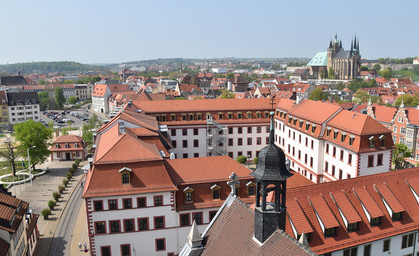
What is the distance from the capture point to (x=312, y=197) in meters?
28.3

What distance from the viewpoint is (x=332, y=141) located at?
5194 centimetres

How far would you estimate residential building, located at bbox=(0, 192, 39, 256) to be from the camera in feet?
97.7

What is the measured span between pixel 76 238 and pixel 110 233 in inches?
327

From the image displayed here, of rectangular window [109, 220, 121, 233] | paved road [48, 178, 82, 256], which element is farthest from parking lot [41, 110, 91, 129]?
rectangular window [109, 220, 121, 233]

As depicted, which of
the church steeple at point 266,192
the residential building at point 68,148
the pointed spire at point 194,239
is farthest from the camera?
the residential building at point 68,148

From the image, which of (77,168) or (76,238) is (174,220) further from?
(77,168)

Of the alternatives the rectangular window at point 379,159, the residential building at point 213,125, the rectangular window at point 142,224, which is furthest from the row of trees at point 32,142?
the rectangular window at point 379,159

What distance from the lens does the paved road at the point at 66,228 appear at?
38.5m

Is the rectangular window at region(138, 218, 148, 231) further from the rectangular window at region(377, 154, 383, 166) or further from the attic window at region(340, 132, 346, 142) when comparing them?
the rectangular window at region(377, 154, 383, 166)

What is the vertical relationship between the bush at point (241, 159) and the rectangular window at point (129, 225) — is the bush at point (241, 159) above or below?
below

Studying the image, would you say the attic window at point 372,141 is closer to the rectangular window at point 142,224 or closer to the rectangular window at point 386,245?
the rectangular window at point 386,245

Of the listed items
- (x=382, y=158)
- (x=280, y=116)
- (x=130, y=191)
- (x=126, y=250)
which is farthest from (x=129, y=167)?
(x=280, y=116)

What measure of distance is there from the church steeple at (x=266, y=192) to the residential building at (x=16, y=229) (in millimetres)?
23373

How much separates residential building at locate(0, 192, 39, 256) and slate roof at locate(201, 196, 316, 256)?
65.7ft
